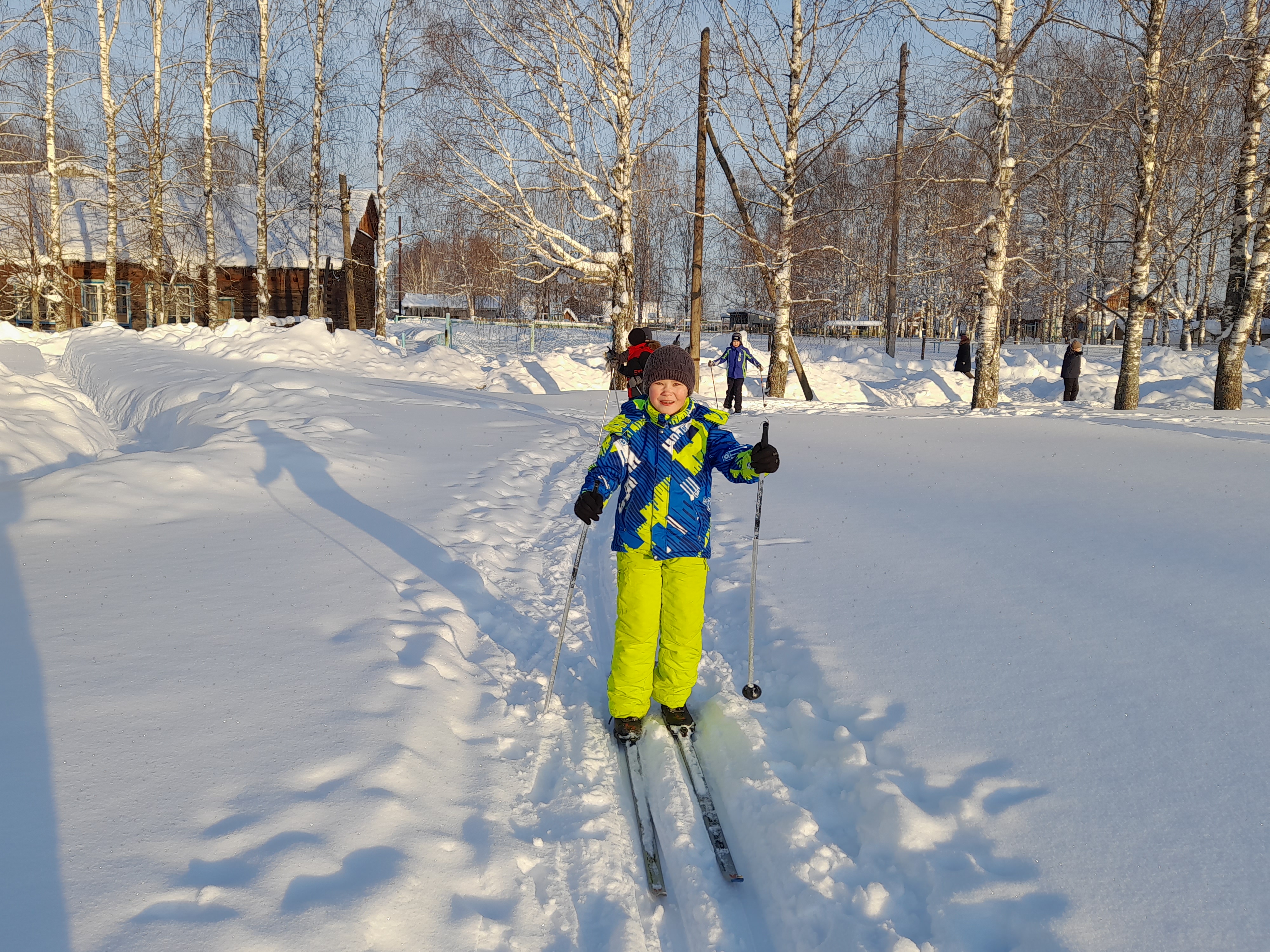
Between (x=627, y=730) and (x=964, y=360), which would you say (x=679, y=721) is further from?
(x=964, y=360)

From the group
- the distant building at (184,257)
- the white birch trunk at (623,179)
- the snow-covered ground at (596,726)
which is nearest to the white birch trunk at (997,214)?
the white birch trunk at (623,179)

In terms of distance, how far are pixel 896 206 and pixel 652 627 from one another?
16189 mm

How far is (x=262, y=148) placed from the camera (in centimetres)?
2150

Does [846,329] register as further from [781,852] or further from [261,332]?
[781,852]

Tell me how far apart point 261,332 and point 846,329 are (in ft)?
136

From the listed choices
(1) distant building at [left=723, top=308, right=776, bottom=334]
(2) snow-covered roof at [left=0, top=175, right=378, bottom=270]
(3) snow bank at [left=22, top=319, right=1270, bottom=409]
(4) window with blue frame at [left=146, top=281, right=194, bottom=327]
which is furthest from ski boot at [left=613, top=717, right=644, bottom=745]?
(1) distant building at [left=723, top=308, right=776, bottom=334]

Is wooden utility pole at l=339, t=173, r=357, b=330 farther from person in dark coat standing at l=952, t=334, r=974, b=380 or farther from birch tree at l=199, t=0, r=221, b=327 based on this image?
person in dark coat standing at l=952, t=334, r=974, b=380

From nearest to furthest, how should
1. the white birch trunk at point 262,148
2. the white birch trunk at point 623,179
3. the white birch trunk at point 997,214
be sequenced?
1. the white birch trunk at point 997,214
2. the white birch trunk at point 623,179
3. the white birch trunk at point 262,148

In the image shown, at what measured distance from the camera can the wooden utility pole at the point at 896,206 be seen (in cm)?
1623

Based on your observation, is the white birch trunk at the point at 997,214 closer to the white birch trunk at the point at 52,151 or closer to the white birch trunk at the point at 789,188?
the white birch trunk at the point at 789,188

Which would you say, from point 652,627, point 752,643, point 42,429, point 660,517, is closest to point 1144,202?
point 752,643

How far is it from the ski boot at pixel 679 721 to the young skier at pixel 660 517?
0.01m

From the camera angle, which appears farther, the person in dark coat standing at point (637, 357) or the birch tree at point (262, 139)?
the birch tree at point (262, 139)

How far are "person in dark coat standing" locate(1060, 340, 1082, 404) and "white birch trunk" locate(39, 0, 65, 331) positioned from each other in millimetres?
27828
